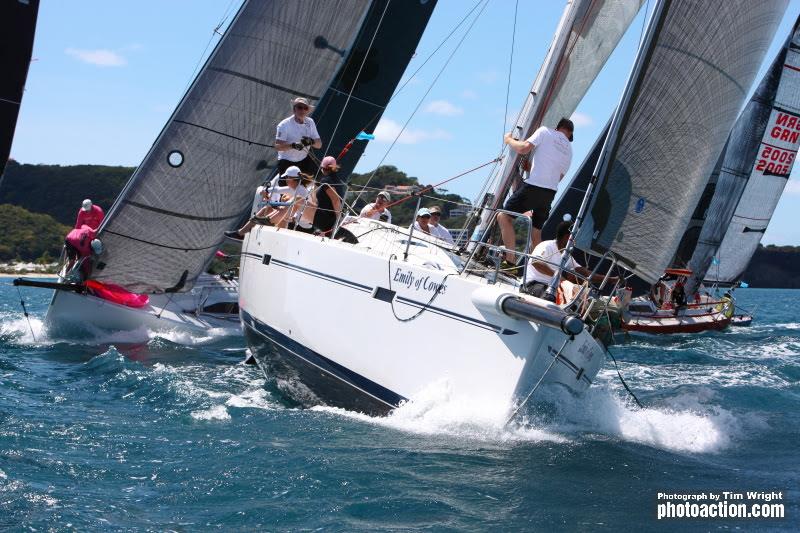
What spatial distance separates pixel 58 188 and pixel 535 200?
2562 inches

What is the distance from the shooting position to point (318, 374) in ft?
25.1

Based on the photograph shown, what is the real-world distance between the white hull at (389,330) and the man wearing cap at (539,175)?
1.93 ft

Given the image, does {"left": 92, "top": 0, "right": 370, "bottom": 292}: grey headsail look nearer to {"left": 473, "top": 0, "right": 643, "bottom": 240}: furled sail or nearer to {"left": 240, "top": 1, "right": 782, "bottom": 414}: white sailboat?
{"left": 473, "top": 0, "right": 643, "bottom": 240}: furled sail

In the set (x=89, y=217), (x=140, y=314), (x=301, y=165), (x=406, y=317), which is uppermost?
(x=301, y=165)

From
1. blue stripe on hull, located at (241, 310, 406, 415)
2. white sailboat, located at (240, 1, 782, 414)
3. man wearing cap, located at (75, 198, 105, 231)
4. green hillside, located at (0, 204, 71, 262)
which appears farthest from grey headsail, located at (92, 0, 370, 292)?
green hillside, located at (0, 204, 71, 262)

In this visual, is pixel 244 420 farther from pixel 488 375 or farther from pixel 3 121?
pixel 3 121

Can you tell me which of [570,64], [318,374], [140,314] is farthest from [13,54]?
[570,64]

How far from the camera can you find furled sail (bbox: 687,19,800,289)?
2216 cm

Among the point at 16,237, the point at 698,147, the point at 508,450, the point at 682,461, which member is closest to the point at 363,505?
the point at 508,450

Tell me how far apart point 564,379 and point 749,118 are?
17.8m

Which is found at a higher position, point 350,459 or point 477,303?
point 477,303

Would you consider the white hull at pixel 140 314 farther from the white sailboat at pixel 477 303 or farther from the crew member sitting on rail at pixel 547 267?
the crew member sitting on rail at pixel 547 267

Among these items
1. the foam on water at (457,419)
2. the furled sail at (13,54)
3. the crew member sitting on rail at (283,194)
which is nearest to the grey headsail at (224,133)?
the furled sail at (13,54)

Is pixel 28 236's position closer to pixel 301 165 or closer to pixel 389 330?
pixel 301 165
